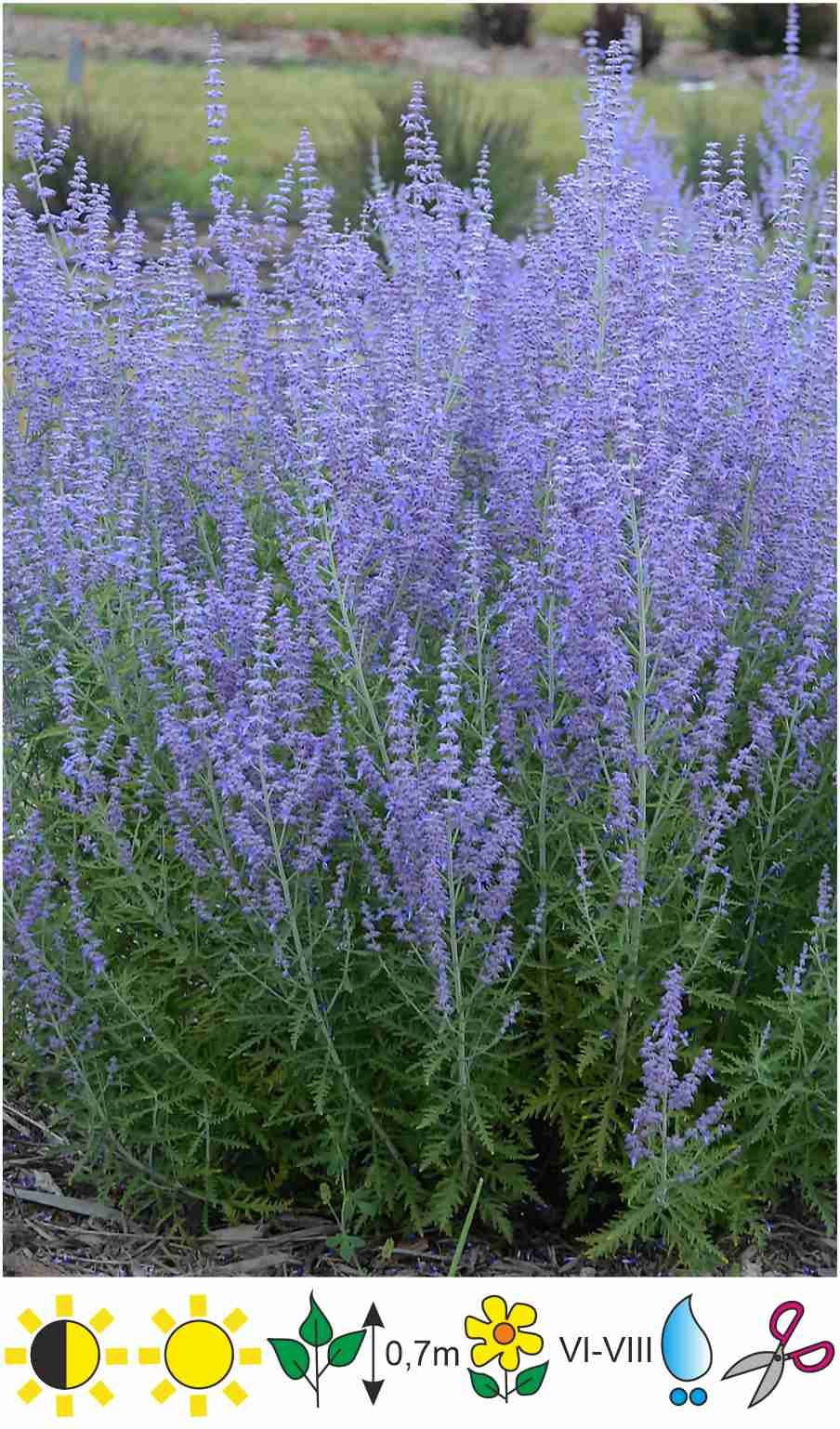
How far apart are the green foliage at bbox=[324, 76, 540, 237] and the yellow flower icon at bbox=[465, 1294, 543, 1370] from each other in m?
10.6

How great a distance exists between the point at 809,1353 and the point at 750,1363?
0.12 metres

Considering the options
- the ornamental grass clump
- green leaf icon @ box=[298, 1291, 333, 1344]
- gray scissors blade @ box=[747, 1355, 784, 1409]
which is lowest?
gray scissors blade @ box=[747, 1355, 784, 1409]

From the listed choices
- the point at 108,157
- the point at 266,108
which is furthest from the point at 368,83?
the point at 108,157

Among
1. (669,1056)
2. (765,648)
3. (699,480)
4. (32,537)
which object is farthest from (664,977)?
(32,537)

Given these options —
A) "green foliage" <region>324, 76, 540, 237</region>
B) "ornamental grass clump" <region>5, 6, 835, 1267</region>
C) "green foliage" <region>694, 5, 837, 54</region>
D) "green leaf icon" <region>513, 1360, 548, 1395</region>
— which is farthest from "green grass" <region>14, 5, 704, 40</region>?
"green leaf icon" <region>513, 1360, 548, 1395</region>

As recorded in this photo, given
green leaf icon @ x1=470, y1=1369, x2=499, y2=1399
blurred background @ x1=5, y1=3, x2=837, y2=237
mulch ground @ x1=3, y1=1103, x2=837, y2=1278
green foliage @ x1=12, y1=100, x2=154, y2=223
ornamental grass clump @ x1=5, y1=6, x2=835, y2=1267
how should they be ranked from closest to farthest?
1. green leaf icon @ x1=470, y1=1369, x2=499, y2=1399
2. ornamental grass clump @ x1=5, y1=6, x2=835, y2=1267
3. mulch ground @ x1=3, y1=1103, x2=837, y2=1278
4. green foliage @ x1=12, y1=100, x2=154, y2=223
5. blurred background @ x1=5, y1=3, x2=837, y2=237

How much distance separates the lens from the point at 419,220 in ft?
13.7

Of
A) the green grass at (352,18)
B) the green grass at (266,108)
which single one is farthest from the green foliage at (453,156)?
the green grass at (352,18)

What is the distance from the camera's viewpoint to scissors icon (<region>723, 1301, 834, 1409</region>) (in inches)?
115

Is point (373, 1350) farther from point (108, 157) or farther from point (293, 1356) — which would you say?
point (108, 157)

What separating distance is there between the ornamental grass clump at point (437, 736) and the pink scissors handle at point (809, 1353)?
0.27 metres

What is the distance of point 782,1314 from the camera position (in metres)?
2.97

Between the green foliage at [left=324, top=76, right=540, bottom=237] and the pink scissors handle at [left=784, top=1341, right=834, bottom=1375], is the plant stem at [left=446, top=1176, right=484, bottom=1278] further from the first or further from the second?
the green foliage at [left=324, top=76, right=540, bottom=237]

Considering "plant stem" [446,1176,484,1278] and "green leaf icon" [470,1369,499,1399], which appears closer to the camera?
"green leaf icon" [470,1369,499,1399]
